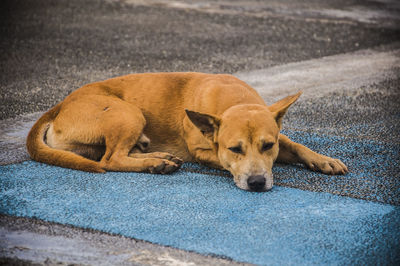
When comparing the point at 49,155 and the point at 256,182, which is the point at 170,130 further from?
the point at 256,182

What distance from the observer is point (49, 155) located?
4191mm

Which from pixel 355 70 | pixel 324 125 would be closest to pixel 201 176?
pixel 324 125

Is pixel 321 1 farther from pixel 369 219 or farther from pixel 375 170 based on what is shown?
pixel 369 219

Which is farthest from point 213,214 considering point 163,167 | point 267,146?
point 163,167

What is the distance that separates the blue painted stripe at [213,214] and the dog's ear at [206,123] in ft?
1.19

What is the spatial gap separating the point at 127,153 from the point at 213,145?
74 centimetres

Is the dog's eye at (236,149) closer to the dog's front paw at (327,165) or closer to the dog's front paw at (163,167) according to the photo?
the dog's front paw at (163,167)

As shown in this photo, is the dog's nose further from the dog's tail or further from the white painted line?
the white painted line

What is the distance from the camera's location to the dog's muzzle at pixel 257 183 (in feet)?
12.1

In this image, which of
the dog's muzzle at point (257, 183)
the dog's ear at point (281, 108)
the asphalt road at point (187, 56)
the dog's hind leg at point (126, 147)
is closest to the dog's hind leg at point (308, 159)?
the dog's ear at point (281, 108)

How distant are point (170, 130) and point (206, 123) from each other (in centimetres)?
70

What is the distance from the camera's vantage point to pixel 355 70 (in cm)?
838

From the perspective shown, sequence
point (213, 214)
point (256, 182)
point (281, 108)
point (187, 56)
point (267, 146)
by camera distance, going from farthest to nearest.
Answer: point (187, 56) < point (281, 108) < point (267, 146) < point (256, 182) < point (213, 214)

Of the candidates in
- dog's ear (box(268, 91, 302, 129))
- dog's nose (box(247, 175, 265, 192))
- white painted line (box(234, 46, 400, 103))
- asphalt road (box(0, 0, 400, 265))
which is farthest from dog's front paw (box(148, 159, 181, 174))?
white painted line (box(234, 46, 400, 103))
